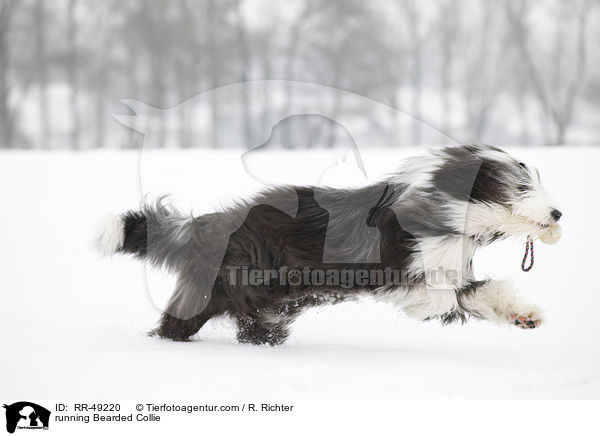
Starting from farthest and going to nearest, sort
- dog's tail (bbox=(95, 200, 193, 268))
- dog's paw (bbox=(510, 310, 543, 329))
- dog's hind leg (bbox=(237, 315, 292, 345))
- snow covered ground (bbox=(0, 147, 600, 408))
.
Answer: dog's hind leg (bbox=(237, 315, 292, 345)) < dog's tail (bbox=(95, 200, 193, 268)) < dog's paw (bbox=(510, 310, 543, 329)) < snow covered ground (bbox=(0, 147, 600, 408))

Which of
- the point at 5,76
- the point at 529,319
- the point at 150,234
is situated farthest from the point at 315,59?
the point at 529,319

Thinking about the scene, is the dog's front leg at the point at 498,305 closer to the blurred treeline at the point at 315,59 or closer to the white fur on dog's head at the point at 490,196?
the white fur on dog's head at the point at 490,196

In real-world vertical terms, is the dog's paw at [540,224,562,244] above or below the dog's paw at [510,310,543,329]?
above

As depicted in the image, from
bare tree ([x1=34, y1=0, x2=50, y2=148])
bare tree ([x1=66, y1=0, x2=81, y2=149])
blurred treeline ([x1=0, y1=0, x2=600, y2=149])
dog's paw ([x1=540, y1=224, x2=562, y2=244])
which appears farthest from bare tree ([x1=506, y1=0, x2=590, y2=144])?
dog's paw ([x1=540, y1=224, x2=562, y2=244])

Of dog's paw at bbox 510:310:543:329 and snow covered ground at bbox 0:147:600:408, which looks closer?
snow covered ground at bbox 0:147:600:408

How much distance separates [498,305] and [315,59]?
26.2 feet

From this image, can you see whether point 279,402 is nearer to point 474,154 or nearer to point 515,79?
point 474,154

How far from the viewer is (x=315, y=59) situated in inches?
439

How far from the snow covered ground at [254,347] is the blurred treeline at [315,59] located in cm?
477

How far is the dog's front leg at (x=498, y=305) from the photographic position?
379 centimetres

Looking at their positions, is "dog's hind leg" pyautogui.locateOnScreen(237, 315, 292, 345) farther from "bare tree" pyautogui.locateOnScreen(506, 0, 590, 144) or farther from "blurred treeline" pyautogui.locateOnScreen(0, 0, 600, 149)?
"bare tree" pyautogui.locateOnScreen(506, 0, 590, 144)

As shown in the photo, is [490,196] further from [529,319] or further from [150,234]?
[150,234]

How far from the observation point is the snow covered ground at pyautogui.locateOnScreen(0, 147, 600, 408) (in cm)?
334

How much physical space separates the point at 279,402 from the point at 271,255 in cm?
95
